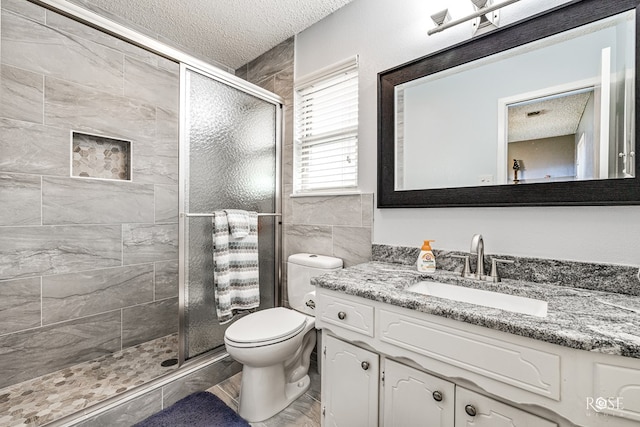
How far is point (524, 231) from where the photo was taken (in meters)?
1.22

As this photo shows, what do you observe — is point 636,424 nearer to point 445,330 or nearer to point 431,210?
point 445,330

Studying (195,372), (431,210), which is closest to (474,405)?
(431,210)

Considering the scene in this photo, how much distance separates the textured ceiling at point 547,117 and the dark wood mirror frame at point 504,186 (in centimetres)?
16

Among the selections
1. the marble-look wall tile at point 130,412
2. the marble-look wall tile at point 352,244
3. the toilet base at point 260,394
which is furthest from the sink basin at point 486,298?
the marble-look wall tile at point 130,412

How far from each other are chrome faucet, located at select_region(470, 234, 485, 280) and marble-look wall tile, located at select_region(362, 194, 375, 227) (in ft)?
2.01

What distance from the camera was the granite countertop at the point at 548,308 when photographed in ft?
2.28

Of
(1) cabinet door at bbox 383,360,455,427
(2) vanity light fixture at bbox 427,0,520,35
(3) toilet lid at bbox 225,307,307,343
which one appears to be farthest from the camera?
(3) toilet lid at bbox 225,307,307,343

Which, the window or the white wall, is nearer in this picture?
the white wall

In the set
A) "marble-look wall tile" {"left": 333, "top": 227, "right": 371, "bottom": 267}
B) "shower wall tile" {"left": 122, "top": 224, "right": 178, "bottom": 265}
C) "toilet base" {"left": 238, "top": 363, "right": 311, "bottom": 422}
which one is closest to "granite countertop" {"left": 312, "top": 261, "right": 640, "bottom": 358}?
"marble-look wall tile" {"left": 333, "top": 227, "right": 371, "bottom": 267}

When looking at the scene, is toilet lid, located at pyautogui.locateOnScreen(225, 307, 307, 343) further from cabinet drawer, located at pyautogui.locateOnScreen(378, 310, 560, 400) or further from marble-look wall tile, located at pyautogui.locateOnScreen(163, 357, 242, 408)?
cabinet drawer, located at pyautogui.locateOnScreen(378, 310, 560, 400)

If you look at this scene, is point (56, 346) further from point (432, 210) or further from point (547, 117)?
point (547, 117)

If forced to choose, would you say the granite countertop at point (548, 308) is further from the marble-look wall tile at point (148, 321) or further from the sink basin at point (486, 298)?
the marble-look wall tile at point (148, 321)

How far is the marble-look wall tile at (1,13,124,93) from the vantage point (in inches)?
64.7

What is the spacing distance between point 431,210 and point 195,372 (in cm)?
169
